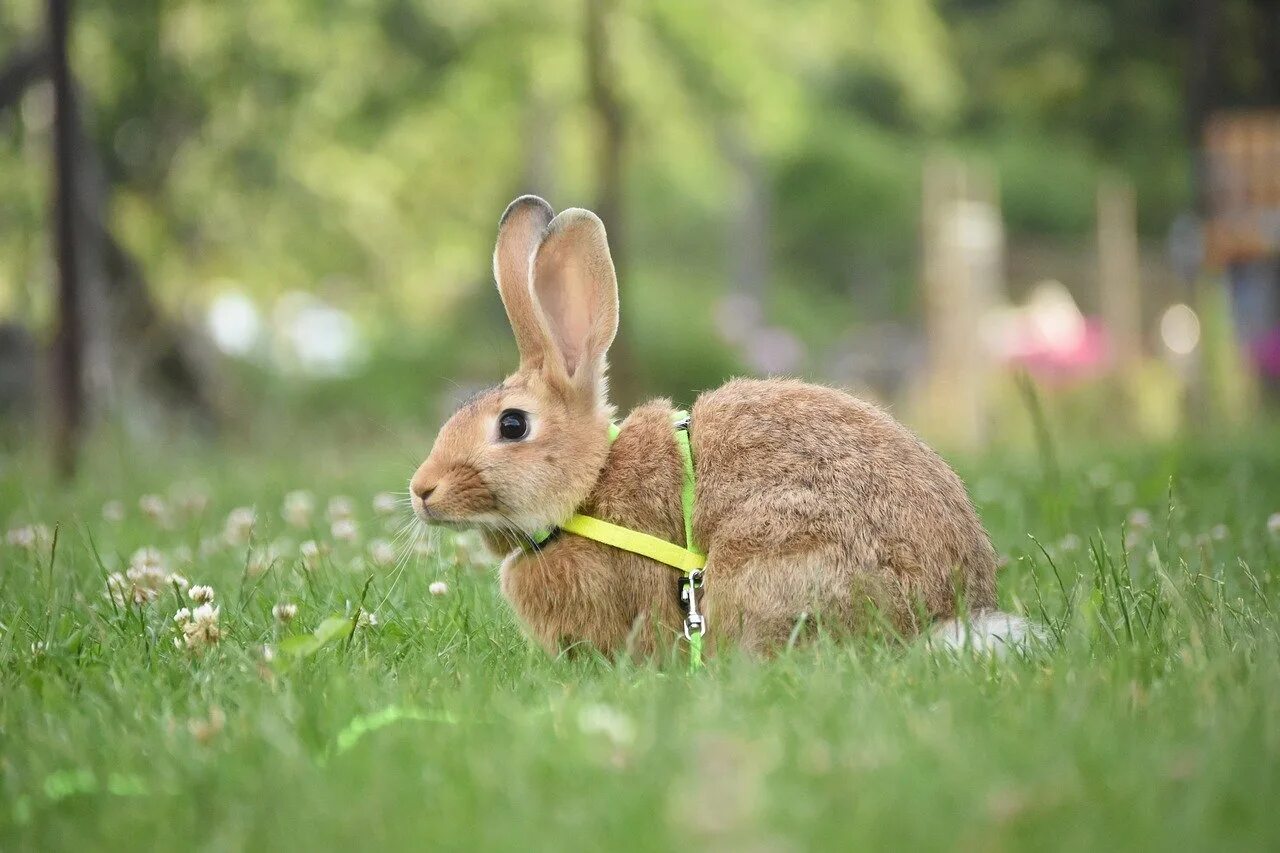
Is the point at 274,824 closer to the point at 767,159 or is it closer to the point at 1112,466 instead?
the point at 1112,466

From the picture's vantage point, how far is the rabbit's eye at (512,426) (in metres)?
3.78

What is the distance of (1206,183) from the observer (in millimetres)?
Result: 14500

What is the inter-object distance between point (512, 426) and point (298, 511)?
6.15ft

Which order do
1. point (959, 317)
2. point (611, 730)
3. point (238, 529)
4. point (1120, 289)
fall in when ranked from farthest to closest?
1. point (1120, 289)
2. point (959, 317)
3. point (238, 529)
4. point (611, 730)

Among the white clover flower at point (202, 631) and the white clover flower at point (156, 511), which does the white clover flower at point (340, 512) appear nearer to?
the white clover flower at point (156, 511)

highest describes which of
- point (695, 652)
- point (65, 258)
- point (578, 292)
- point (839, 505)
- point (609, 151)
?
point (609, 151)

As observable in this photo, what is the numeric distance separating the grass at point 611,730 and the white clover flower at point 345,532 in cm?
64

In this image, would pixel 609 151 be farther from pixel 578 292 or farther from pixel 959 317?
pixel 578 292

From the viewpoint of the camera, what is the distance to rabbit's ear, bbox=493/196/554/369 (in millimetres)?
3951

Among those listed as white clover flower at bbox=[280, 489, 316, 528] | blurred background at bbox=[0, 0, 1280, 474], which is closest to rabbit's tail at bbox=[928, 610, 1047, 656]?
blurred background at bbox=[0, 0, 1280, 474]

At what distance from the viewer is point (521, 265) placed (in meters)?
4.02

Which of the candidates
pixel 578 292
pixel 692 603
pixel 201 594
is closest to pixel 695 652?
pixel 692 603

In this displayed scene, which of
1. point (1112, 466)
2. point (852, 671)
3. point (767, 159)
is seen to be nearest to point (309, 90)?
point (1112, 466)

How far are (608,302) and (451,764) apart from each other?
174 cm
